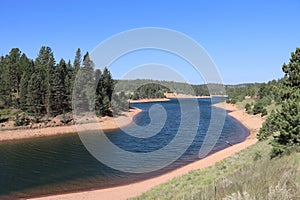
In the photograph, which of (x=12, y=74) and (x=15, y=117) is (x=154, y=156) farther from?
(x=12, y=74)

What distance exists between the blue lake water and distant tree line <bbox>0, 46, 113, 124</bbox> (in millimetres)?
10698

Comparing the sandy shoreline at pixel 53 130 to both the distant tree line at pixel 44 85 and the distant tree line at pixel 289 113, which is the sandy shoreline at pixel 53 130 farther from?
the distant tree line at pixel 289 113

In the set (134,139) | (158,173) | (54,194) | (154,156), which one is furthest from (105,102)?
(54,194)

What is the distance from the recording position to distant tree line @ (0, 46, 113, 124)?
5609 cm

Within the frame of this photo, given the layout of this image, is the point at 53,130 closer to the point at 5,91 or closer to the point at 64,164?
the point at 5,91

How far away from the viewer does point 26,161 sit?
33.6 meters

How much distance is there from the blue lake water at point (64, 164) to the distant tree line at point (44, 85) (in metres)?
10.7

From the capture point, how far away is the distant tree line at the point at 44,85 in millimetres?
56094

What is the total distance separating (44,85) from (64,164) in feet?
101

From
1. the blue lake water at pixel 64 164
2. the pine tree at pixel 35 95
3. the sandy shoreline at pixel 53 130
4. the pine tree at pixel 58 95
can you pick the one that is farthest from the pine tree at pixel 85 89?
the blue lake water at pixel 64 164

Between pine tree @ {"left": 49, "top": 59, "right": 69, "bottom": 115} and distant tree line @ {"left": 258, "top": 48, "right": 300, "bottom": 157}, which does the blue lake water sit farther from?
distant tree line @ {"left": 258, "top": 48, "right": 300, "bottom": 157}

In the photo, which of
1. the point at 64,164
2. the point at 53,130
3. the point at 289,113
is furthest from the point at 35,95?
the point at 289,113

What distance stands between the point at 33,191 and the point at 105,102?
1556 inches

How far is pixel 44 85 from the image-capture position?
58.6m
